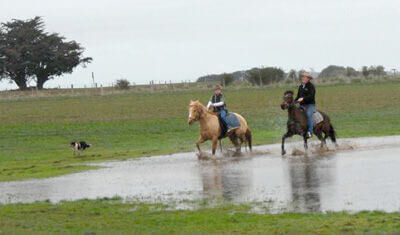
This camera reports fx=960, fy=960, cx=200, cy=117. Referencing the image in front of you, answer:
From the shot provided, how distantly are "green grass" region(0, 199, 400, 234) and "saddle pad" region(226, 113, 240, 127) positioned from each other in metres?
10.2

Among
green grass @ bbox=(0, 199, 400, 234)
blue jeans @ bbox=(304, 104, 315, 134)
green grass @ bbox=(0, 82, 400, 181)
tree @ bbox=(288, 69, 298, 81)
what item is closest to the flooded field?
blue jeans @ bbox=(304, 104, 315, 134)

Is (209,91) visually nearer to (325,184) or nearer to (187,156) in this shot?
(187,156)

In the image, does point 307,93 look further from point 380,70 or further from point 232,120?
point 380,70

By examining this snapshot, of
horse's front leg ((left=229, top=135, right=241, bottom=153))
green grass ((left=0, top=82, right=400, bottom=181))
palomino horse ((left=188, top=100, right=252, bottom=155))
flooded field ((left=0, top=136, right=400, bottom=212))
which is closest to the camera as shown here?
flooded field ((left=0, top=136, right=400, bottom=212))

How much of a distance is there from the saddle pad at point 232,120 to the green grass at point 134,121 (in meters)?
3.37

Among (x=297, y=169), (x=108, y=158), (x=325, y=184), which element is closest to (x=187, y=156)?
(x=108, y=158)

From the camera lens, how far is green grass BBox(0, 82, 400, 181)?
30.9 metres

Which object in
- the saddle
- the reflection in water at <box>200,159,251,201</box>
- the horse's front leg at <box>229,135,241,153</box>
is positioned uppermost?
the saddle

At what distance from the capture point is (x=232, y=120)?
2731cm

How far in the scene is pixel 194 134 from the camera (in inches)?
1516

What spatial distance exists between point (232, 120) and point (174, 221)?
12737 millimetres

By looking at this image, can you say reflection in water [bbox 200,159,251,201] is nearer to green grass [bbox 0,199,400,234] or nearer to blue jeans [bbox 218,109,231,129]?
green grass [bbox 0,199,400,234]

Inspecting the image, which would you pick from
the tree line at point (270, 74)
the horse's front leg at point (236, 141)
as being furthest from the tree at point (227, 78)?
the horse's front leg at point (236, 141)

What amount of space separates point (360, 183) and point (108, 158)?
12.3 metres
